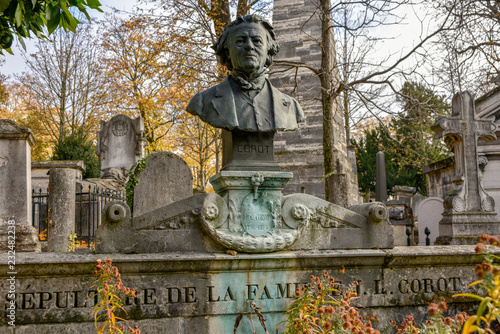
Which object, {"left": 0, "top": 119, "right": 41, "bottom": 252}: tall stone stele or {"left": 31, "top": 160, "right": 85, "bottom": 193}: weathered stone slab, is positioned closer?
{"left": 0, "top": 119, "right": 41, "bottom": 252}: tall stone stele

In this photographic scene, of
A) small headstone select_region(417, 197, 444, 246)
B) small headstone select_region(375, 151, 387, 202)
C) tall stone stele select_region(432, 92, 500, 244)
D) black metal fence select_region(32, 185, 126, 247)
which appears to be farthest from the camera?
small headstone select_region(375, 151, 387, 202)

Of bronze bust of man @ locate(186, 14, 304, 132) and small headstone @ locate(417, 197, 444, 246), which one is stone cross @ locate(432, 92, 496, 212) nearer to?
small headstone @ locate(417, 197, 444, 246)

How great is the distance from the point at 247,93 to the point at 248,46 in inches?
18.3

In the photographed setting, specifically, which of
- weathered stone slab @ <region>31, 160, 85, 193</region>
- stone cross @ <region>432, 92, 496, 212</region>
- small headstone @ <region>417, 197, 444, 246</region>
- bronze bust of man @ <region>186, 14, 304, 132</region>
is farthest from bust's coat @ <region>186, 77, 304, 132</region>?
weathered stone slab @ <region>31, 160, 85, 193</region>

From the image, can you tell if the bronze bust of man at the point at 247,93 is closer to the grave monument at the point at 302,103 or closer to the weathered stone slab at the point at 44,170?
the grave monument at the point at 302,103

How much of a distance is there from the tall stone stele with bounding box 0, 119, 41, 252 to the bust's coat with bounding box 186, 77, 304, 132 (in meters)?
4.80

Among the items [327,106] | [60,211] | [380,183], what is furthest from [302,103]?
[60,211]

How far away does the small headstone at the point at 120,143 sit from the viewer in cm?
1689

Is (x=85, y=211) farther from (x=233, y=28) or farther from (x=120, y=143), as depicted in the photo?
(x=233, y=28)

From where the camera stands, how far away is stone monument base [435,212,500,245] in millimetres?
9195

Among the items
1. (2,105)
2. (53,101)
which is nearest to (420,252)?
(53,101)

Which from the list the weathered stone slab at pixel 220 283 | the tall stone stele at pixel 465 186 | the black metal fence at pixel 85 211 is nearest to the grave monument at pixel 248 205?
the weathered stone slab at pixel 220 283

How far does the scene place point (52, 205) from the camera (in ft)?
26.8

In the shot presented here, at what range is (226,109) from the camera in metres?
4.18
